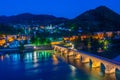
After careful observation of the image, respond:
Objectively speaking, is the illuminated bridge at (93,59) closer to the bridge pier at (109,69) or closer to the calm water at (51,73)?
the bridge pier at (109,69)

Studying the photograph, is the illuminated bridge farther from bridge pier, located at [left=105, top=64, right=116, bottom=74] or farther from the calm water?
the calm water

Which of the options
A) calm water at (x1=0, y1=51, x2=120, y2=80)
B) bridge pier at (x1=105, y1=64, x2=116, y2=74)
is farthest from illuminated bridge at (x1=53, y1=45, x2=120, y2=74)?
calm water at (x1=0, y1=51, x2=120, y2=80)

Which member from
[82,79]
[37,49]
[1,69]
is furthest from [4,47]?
[82,79]

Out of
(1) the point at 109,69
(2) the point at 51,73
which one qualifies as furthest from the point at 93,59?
(1) the point at 109,69

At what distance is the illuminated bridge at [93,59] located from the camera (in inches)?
1034

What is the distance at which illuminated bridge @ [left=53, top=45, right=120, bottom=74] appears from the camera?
26256 mm

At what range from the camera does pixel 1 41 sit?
61406 mm

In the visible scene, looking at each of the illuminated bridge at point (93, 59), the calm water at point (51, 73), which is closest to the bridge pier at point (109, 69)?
the illuminated bridge at point (93, 59)

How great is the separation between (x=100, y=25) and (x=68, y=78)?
182 feet

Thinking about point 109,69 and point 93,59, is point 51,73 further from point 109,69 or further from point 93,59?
point 109,69

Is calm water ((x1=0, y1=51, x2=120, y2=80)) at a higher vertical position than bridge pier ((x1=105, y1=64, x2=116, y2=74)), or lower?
lower

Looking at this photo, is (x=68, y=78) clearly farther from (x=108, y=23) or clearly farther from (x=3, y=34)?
(x=108, y=23)

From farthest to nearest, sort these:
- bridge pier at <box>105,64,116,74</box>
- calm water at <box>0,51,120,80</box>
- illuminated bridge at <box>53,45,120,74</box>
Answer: calm water at <box>0,51,120,80</box>, bridge pier at <box>105,64,116,74</box>, illuminated bridge at <box>53,45,120,74</box>

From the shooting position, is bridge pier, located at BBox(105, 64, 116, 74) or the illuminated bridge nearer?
the illuminated bridge
